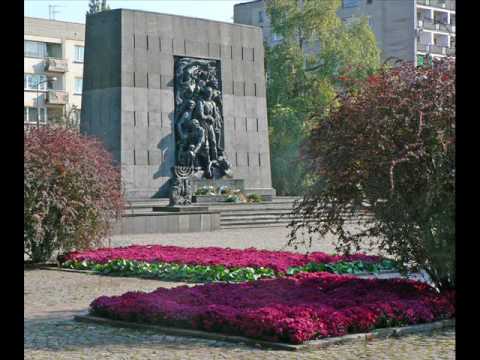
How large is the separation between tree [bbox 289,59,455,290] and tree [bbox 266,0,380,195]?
117ft

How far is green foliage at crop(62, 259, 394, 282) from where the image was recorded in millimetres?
14201

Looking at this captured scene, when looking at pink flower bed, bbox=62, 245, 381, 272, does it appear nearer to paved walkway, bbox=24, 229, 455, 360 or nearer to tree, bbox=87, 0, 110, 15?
paved walkway, bbox=24, 229, 455, 360

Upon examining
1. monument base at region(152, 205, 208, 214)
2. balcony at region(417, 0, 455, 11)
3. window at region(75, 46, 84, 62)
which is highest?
balcony at region(417, 0, 455, 11)

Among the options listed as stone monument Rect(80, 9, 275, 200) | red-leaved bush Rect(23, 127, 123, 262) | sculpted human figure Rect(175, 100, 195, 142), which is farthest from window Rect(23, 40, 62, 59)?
red-leaved bush Rect(23, 127, 123, 262)

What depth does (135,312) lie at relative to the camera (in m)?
9.88

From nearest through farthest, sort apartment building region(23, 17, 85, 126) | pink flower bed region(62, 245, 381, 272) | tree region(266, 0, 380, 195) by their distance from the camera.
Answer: pink flower bed region(62, 245, 381, 272)
tree region(266, 0, 380, 195)
apartment building region(23, 17, 85, 126)

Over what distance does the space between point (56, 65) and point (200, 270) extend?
61475mm

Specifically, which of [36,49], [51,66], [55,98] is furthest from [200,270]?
[36,49]

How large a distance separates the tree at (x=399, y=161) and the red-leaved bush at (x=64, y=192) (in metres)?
6.38

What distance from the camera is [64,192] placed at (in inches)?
656

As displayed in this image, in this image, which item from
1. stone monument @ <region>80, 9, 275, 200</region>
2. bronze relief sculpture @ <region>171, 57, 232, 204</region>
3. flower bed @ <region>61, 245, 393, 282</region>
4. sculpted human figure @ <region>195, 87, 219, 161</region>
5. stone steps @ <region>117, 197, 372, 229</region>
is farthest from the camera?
sculpted human figure @ <region>195, 87, 219, 161</region>

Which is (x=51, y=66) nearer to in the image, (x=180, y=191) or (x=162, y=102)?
(x=162, y=102)
